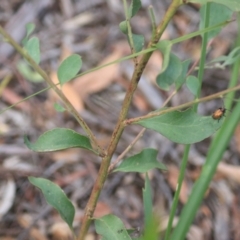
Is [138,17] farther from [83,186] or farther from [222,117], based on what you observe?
[222,117]

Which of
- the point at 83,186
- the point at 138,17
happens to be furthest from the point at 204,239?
the point at 138,17

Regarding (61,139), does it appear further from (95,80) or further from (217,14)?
(95,80)

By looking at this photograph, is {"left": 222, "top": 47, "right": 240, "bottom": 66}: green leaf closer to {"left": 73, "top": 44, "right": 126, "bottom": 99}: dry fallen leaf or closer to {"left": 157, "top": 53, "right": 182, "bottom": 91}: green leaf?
{"left": 157, "top": 53, "right": 182, "bottom": 91}: green leaf

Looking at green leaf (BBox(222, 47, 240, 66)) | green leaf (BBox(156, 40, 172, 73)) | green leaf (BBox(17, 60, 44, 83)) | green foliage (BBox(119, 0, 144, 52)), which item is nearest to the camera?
green leaf (BBox(156, 40, 172, 73))

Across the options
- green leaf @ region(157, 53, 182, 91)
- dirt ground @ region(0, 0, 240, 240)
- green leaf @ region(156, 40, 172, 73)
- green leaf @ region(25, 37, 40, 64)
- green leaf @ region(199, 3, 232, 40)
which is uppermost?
green leaf @ region(156, 40, 172, 73)

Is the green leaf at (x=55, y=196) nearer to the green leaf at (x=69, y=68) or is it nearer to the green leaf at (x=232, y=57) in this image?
the green leaf at (x=69, y=68)

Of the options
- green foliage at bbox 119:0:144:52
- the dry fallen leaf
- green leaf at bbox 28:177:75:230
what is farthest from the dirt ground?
green foliage at bbox 119:0:144:52

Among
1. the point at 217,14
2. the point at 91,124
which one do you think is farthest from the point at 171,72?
the point at 91,124
